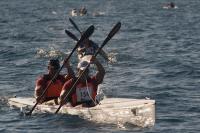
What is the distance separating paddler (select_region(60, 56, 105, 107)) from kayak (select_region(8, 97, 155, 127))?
21 cm

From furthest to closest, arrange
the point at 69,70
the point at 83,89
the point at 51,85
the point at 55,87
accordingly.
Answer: the point at 55,87 → the point at 51,85 → the point at 69,70 → the point at 83,89

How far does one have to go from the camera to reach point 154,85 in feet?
66.8

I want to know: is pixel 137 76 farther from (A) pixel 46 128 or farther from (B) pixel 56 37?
(B) pixel 56 37

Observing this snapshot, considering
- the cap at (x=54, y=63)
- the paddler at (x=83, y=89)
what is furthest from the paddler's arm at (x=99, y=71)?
the cap at (x=54, y=63)

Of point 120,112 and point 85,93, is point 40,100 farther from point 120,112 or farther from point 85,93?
point 120,112

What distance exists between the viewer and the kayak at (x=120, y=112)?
14.6 meters

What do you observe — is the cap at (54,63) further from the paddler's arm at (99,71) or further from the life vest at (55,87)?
the paddler's arm at (99,71)

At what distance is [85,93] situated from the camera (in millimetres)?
15820

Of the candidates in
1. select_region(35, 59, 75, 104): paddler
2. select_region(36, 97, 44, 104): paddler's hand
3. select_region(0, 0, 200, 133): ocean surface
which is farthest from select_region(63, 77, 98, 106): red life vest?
select_region(36, 97, 44, 104): paddler's hand

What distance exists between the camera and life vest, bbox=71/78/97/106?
1572 centimetres

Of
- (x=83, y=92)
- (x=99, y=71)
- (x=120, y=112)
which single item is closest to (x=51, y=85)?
(x=83, y=92)

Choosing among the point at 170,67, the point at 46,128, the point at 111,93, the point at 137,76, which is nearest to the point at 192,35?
the point at 170,67

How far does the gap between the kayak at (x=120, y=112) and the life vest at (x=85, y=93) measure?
212 mm

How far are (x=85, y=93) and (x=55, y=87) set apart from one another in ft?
4.64
